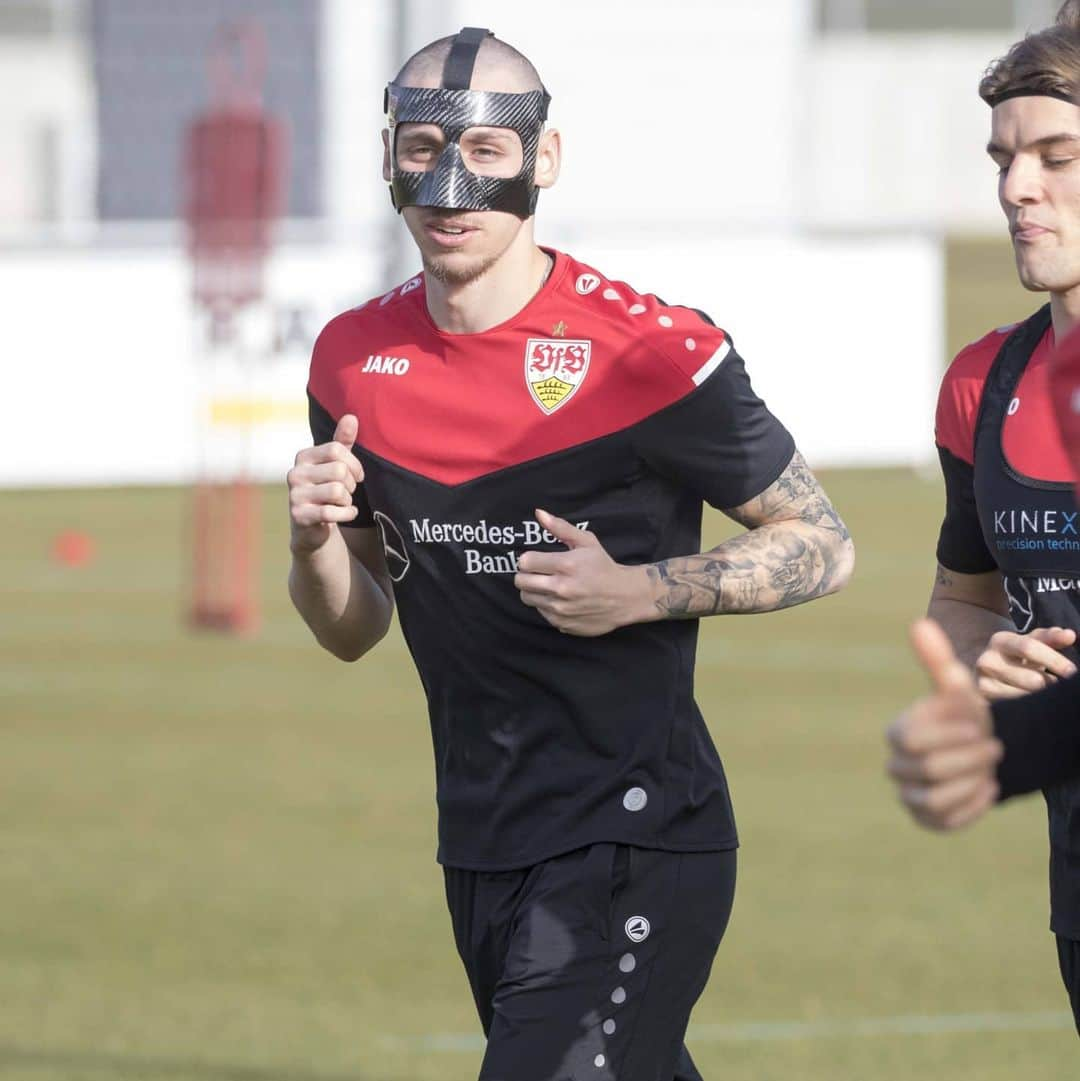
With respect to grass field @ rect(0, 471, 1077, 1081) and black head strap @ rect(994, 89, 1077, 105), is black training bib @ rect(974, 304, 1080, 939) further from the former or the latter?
grass field @ rect(0, 471, 1077, 1081)

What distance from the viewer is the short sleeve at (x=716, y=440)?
439cm

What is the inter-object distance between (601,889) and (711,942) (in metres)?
0.28

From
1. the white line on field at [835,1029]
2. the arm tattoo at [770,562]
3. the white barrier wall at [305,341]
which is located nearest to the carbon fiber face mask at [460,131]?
the arm tattoo at [770,562]

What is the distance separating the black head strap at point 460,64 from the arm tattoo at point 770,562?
3.01 feet

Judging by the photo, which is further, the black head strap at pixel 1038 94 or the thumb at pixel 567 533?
the thumb at pixel 567 533

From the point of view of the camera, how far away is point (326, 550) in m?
4.54

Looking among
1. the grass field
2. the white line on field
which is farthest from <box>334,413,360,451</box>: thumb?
the white line on field

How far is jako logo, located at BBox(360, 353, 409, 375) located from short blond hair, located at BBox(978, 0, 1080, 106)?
45.5 inches

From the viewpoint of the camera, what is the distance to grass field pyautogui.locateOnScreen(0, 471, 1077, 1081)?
24.0ft

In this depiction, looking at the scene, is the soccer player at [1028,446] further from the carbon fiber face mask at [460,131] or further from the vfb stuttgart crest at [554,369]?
the carbon fiber face mask at [460,131]

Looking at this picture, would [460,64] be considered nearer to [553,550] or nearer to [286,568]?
[553,550]

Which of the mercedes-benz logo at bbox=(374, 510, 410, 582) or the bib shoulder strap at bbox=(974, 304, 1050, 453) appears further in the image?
the mercedes-benz logo at bbox=(374, 510, 410, 582)

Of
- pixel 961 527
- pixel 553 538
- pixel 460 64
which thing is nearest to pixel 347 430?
pixel 553 538

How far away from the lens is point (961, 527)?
455 centimetres
